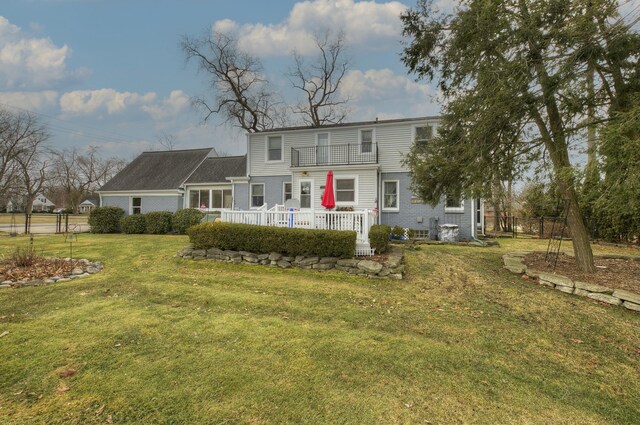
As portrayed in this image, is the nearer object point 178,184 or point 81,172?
point 178,184

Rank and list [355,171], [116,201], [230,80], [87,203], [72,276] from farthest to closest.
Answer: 1. [87,203]
2. [230,80]
3. [116,201]
4. [355,171]
5. [72,276]

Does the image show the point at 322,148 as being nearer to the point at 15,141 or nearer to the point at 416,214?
the point at 416,214

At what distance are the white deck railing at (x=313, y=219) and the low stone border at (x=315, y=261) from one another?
902 millimetres

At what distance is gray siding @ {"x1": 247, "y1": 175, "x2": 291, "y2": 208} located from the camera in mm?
17016

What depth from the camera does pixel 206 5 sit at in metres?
12.8

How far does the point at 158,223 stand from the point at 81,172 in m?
49.0

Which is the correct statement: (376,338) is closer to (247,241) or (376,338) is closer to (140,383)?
(140,383)

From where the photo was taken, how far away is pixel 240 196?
1770 cm

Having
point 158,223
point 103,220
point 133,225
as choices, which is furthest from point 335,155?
point 103,220

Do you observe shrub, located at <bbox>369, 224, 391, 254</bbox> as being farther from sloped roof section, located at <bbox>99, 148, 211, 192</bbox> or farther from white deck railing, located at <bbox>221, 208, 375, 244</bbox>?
sloped roof section, located at <bbox>99, 148, 211, 192</bbox>

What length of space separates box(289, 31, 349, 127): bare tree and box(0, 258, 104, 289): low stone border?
19886 millimetres

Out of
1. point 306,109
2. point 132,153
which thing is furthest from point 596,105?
point 132,153

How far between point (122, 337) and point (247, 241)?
14.5ft

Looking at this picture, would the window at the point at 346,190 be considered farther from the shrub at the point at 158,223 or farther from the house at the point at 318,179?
the shrub at the point at 158,223
